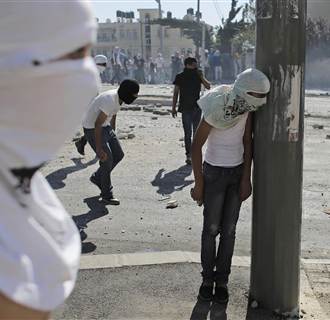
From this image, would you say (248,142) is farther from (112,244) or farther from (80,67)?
(80,67)

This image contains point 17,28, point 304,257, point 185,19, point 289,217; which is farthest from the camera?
point 185,19

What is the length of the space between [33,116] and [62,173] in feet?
24.5

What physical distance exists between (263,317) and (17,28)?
3.09m

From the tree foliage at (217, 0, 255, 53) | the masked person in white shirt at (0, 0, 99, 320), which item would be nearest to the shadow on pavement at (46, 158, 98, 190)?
the masked person in white shirt at (0, 0, 99, 320)

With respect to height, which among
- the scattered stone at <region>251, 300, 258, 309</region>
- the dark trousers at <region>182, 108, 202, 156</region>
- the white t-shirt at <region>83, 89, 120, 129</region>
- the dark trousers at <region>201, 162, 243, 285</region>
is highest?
the white t-shirt at <region>83, 89, 120, 129</region>

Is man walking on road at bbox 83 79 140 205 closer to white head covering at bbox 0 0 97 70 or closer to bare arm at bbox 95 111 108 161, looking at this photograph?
bare arm at bbox 95 111 108 161

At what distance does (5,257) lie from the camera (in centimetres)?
118

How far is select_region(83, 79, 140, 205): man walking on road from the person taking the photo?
649cm

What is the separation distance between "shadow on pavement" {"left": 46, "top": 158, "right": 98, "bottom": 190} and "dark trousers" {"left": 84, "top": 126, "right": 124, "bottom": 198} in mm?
1103

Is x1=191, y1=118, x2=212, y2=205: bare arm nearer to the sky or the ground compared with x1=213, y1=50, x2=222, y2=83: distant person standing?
nearer to the sky

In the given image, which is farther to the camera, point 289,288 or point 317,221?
point 317,221

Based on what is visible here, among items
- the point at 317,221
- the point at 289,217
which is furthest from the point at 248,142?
the point at 317,221

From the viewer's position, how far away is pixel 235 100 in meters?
3.58

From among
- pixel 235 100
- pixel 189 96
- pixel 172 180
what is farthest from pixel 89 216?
pixel 189 96
